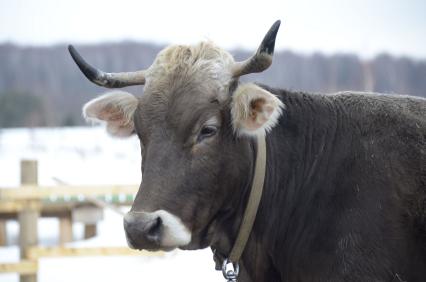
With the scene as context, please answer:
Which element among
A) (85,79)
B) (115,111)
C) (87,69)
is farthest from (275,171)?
(85,79)

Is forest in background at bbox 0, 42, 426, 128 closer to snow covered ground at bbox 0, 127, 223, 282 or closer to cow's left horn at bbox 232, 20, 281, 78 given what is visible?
snow covered ground at bbox 0, 127, 223, 282

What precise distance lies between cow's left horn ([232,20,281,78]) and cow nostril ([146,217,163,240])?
3.17 ft

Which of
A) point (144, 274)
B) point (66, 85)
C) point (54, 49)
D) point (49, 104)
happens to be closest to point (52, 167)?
point (144, 274)

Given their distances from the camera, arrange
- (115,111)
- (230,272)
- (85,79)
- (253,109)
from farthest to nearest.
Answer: (85,79)
(115,111)
(230,272)
(253,109)

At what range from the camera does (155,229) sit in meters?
3.61

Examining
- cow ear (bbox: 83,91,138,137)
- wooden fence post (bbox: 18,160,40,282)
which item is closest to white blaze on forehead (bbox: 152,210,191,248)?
cow ear (bbox: 83,91,138,137)

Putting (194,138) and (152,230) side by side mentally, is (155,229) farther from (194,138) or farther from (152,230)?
(194,138)

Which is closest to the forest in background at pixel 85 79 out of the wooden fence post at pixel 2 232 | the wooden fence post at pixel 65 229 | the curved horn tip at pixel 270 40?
the wooden fence post at pixel 2 232

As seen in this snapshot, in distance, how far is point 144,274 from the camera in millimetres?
9211

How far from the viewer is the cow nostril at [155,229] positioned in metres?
3.59

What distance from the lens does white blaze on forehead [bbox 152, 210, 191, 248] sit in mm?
3637

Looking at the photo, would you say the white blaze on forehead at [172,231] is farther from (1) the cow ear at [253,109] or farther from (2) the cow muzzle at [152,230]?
(1) the cow ear at [253,109]

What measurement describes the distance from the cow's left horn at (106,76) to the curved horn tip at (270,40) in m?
0.80

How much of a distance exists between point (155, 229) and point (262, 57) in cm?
108
